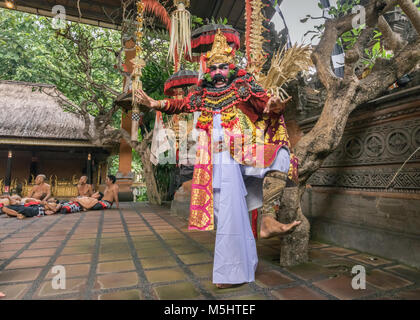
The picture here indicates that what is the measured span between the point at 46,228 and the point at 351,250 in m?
5.32

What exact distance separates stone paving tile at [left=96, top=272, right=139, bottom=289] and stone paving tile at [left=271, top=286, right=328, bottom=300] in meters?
1.23

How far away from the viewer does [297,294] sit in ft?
6.43

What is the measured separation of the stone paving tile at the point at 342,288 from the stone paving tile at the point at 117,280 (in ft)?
5.40

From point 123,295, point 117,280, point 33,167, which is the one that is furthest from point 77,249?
point 33,167

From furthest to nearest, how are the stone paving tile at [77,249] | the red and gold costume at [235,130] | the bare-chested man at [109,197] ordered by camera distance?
the bare-chested man at [109,197] → the stone paving tile at [77,249] → the red and gold costume at [235,130]

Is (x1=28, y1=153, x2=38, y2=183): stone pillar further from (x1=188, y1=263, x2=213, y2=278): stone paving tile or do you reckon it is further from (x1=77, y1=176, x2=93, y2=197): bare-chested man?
(x1=188, y1=263, x2=213, y2=278): stone paving tile

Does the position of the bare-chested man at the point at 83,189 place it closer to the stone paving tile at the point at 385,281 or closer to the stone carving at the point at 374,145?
the stone carving at the point at 374,145

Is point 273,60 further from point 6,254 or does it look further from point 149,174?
point 149,174

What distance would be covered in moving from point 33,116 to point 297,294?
15.3 meters

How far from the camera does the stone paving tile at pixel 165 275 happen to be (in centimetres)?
226

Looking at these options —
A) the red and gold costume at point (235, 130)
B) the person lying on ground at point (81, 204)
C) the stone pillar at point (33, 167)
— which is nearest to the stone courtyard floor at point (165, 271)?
the red and gold costume at point (235, 130)

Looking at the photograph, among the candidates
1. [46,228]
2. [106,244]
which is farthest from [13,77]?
[106,244]

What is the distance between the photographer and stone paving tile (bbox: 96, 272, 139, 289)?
2.12 meters

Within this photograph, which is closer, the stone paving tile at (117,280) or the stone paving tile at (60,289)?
the stone paving tile at (60,289)
